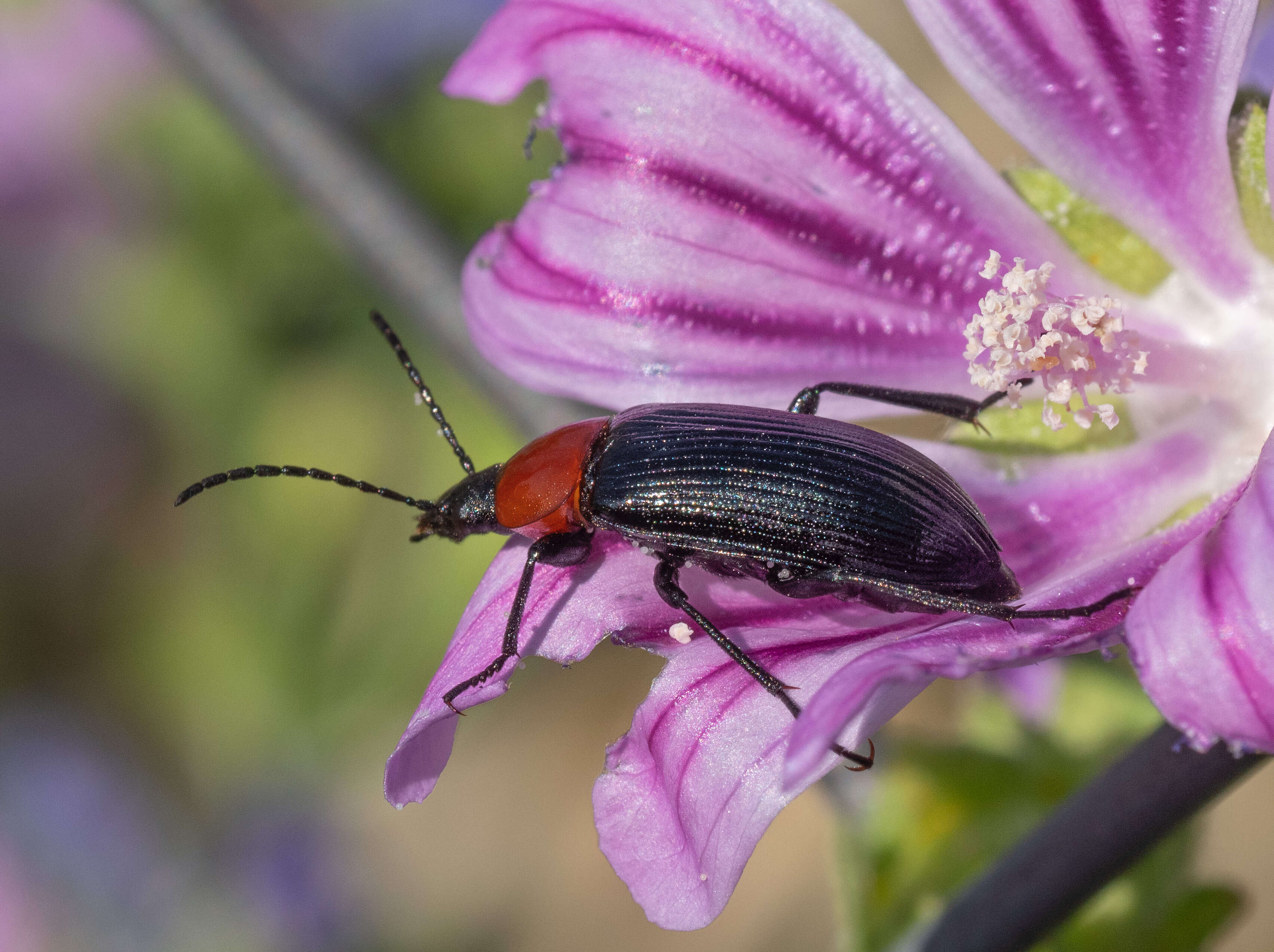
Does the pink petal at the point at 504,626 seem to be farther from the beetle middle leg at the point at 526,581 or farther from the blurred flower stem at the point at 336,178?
the blurred flower stem at the point at 336,178

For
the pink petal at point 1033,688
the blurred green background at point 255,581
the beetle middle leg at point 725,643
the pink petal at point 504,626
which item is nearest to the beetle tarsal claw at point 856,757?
the beetle middle leg at point 725,643

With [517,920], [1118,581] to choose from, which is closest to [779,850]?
[517,920]

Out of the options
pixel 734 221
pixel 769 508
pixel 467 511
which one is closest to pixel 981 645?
pixel 769 508

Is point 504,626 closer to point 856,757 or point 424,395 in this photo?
point 856,757

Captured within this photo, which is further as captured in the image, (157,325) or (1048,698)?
(157,325)

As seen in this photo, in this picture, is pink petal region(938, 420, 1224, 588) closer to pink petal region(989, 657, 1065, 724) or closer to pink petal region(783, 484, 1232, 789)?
pink petal region(783, 484, 1232, 789)

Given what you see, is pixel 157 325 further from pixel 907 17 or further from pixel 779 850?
pixel 907 17
